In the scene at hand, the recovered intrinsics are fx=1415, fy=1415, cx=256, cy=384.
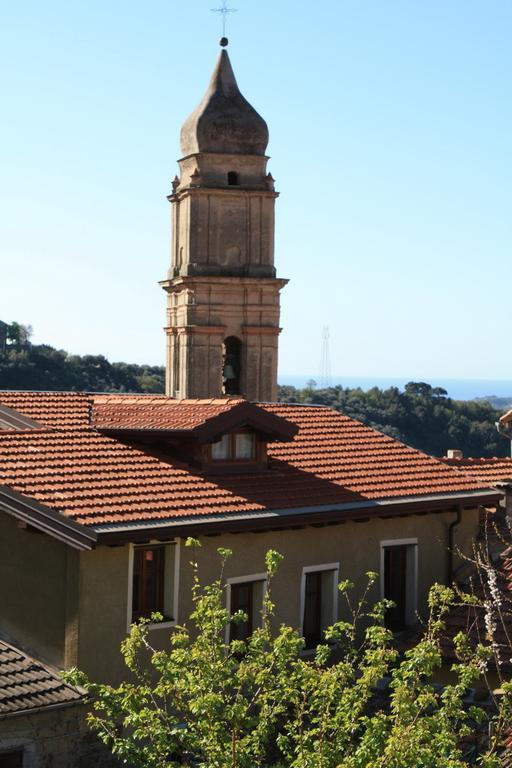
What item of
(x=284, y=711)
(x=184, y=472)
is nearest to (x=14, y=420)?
(x=184, y=472)

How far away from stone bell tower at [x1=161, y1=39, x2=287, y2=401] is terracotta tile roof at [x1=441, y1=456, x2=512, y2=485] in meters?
13.0

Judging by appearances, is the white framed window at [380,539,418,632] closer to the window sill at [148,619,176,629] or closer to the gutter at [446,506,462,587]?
the gutter at [446,506,462,587]

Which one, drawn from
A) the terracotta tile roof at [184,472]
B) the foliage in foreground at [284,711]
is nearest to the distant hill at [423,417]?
the terracotta tile roof at [184,472]

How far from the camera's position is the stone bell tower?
36469 millimetres

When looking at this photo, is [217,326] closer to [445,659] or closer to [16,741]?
[445,659]

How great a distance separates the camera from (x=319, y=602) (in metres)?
18.8

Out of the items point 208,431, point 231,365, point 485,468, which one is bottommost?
point 485,468

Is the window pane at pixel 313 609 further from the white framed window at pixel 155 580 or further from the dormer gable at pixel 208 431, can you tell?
the white framed window at pixel 155 580

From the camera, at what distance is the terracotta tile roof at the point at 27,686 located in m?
15.0

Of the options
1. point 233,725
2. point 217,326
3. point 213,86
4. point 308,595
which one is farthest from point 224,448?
point 213,86

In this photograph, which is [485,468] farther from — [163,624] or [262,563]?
[163,624]

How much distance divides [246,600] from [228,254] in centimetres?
2016

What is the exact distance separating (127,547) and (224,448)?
3113 mm

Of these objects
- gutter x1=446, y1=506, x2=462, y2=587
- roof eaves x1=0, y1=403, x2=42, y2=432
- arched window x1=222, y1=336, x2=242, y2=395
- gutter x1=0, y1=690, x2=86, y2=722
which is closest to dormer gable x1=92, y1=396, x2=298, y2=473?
roof eaves x1=0, y1=403, x2=42, y2=432
